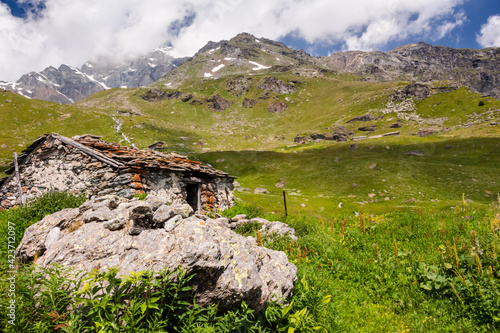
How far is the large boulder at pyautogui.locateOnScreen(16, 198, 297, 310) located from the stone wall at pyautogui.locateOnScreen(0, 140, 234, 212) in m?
7.62

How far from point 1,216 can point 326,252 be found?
558 inches

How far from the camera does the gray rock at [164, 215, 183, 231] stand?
565 centimetres

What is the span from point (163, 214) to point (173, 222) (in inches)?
16.3

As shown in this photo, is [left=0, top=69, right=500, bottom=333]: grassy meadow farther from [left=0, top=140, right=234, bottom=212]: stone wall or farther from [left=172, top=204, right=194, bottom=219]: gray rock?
[left=0, top=140, right=234, bottom=212]: stone wall

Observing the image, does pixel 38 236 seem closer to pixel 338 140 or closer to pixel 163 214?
pixel 163 214

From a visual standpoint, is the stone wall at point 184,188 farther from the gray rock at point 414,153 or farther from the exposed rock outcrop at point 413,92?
the exposed rock outcrop at point 413,92

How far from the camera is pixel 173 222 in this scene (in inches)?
227

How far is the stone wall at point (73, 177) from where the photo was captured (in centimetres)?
1384

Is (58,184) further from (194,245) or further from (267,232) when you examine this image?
(194,245)

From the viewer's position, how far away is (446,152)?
222ft

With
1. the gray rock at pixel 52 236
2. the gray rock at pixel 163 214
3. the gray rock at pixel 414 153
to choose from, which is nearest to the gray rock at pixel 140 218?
the gray rock at pixel 163 214

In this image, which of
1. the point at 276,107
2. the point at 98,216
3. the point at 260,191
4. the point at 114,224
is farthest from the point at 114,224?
the point at 276,107

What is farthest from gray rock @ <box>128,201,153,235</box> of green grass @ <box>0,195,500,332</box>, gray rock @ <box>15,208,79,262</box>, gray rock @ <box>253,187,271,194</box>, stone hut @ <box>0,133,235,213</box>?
gray rock @ <box>253,187,271,194</box>

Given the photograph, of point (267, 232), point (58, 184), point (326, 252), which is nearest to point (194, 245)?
point (326, 252)
